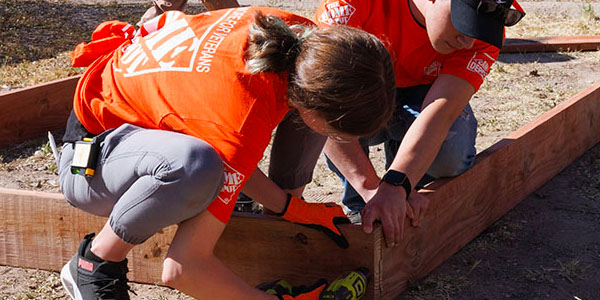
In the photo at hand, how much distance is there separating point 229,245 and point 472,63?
1.11m

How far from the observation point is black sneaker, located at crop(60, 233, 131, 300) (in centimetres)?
232

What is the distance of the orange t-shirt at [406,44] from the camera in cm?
282

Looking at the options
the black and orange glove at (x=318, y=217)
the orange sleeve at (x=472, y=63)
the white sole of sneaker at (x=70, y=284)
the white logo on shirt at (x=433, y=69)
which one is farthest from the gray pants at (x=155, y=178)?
the white logo on shirt at (x=433, y=69)

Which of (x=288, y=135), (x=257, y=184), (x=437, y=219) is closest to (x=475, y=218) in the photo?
(x=437, y=219)

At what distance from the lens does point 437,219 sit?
9.18 feet

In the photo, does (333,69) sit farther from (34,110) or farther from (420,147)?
(34,110)

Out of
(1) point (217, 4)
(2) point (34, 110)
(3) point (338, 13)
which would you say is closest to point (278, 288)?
(3) point (338, 13)

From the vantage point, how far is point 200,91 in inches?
87.1

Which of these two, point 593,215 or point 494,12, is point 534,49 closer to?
point 593,215

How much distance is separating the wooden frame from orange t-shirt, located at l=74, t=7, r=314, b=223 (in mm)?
391

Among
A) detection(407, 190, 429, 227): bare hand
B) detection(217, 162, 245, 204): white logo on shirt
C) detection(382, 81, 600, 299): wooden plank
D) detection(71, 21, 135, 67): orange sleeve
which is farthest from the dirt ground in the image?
detection(71, 21, 135, 67): orange sleeve

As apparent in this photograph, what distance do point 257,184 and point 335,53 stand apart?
0.58 metres

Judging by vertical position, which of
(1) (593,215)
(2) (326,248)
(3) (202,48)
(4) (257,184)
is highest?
(3) (202,48)

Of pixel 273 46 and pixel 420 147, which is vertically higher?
pixel 273 46
